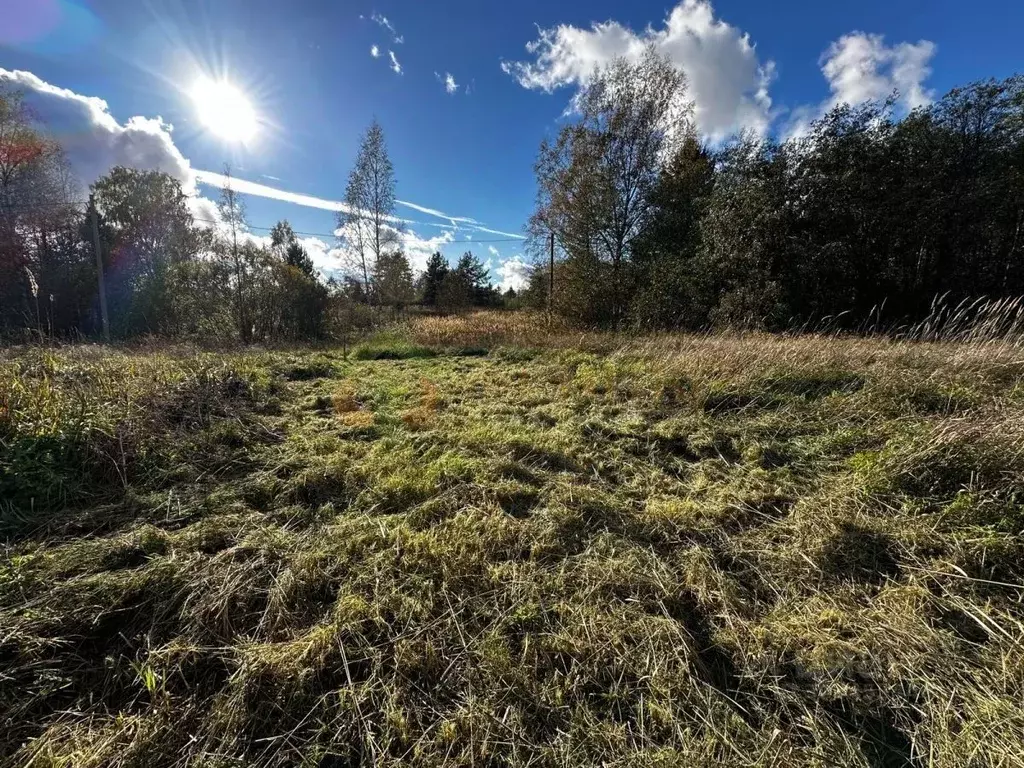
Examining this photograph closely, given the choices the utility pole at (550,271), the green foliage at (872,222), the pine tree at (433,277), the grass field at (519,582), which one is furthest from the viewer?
the pine tree at (433,277)

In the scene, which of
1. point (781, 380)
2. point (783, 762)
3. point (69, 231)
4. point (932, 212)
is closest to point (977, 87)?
point (932, 212)

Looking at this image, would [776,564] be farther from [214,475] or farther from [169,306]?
[169,306]

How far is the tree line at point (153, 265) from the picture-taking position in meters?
13.1

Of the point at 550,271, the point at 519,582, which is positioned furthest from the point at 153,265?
the point at 519,582

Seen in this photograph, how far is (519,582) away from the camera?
213 cm

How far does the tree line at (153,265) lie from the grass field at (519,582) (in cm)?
996

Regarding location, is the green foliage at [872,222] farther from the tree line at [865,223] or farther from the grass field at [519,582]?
the grass field at [519,582]

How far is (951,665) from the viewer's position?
1.61 metres

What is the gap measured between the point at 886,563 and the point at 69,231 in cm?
2591

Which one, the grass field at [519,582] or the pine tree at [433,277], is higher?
the pine tree at [433,277]

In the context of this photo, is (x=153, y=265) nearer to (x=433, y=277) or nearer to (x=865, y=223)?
(x=433, y=277)

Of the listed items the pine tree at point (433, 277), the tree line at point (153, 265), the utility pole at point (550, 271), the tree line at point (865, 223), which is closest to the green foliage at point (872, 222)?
the tree line at point (865, 223)

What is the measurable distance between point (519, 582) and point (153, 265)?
76.4 feet

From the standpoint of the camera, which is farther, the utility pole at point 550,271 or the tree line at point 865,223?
the utility pole at point 550,271
